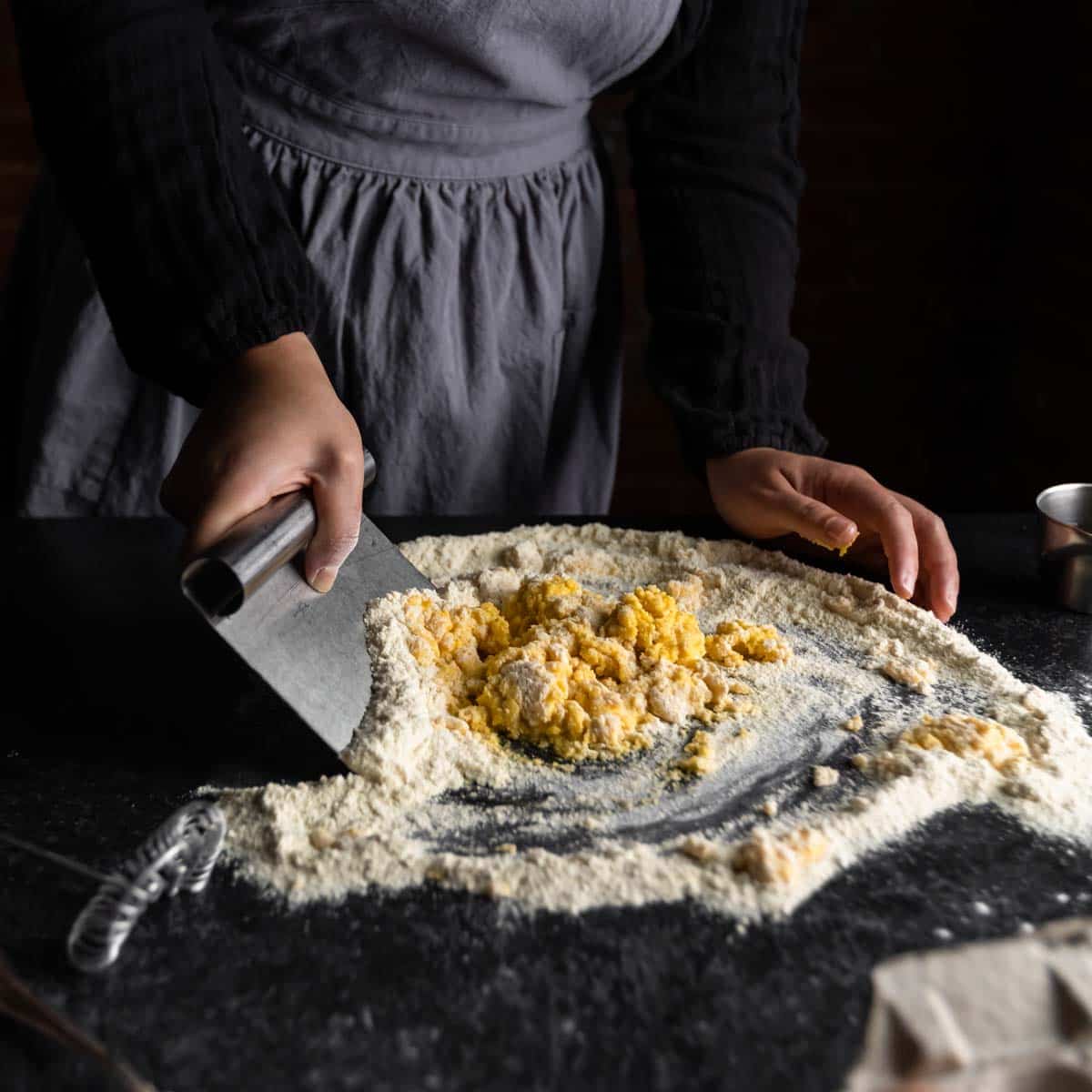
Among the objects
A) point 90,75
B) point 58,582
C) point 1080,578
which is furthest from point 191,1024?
point 1080,578

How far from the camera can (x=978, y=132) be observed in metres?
2.01

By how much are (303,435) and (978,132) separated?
5.86 ft

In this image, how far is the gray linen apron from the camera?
0.90 meters

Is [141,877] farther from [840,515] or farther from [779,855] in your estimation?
[840,515]

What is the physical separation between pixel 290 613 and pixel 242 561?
0.09 meters

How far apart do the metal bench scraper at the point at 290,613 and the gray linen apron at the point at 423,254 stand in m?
0.32

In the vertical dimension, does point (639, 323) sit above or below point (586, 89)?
below

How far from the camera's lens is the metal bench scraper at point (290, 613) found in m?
0.59

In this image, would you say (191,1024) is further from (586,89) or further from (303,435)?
(586,89)

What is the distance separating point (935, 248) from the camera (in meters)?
2.08

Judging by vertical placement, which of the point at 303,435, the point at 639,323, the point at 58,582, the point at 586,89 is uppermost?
the point at 586,89

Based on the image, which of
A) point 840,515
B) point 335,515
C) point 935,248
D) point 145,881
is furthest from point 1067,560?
point 935,248

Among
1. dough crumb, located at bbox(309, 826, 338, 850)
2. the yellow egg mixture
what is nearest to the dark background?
the yellow egg mixture

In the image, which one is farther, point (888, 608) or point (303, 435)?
point (888, 608)
